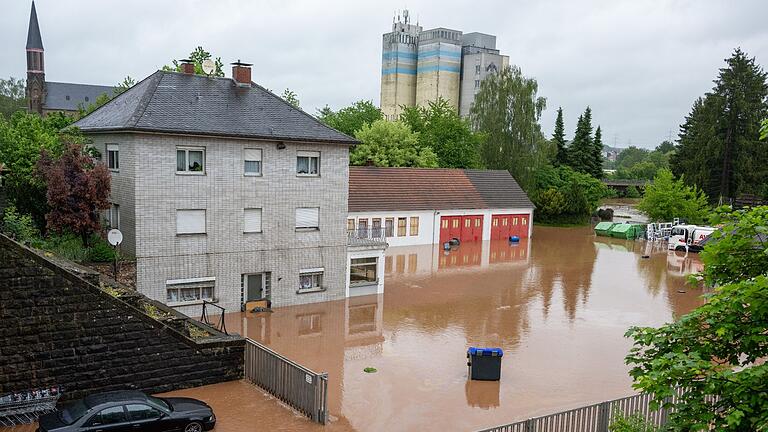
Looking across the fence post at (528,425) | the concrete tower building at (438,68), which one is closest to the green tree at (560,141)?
the concrete tower building at (438,68)

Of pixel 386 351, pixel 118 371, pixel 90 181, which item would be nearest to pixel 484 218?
pixel 386 351

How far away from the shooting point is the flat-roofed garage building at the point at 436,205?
A: 41625mm

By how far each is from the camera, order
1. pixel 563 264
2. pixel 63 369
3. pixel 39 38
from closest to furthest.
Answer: pixel 63 369, pixel 563 264, pixel 39 38

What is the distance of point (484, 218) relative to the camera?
4669 cm

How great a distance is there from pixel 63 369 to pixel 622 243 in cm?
4362

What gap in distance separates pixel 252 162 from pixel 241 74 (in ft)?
13.6

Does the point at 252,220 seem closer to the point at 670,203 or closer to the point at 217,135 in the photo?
the point at 217,135

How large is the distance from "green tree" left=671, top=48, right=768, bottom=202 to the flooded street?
24.5 m

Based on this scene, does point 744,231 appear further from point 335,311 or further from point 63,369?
point 335,311

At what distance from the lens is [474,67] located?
338 ft

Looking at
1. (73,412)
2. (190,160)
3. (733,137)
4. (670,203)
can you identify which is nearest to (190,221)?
(190,160)

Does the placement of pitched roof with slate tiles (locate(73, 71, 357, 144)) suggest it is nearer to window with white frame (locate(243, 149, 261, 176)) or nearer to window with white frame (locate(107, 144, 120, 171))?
window with white frame (locate(243, 149, 261, 176))

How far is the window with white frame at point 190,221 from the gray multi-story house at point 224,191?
36mm

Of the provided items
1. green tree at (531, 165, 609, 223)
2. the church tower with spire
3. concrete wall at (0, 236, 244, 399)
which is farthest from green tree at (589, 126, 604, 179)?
the church tower with spire
